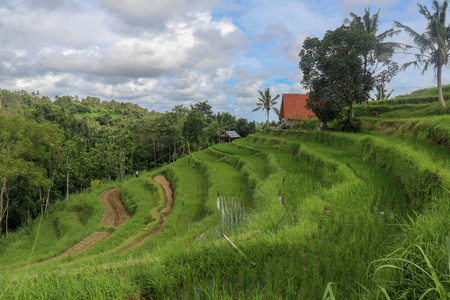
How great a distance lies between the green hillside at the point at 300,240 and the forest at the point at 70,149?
5.18 meters

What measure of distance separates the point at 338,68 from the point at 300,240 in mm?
11614

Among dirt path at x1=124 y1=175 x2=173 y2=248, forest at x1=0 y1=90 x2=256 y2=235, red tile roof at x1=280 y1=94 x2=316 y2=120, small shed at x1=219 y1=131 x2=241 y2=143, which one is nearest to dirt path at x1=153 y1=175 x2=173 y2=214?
dirt path at x1=124 y1=175 x2=173 y2=248

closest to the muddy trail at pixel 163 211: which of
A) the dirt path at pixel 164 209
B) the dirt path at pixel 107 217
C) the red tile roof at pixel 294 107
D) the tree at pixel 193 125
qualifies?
the dirt path at pixel 164 209

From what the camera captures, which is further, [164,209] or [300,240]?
[164,209]

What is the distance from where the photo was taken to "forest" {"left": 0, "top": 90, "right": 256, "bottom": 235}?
47.5 feet

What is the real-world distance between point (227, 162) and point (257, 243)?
562 inches

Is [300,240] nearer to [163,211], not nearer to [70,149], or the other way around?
[163,211]

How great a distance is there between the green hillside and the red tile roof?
1597 cm

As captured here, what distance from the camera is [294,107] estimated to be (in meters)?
28.9

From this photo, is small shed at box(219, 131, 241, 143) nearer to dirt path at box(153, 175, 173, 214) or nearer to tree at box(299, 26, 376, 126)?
dirt path at box(153, 175, 173, 214)

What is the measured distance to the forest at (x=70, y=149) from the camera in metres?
14.5

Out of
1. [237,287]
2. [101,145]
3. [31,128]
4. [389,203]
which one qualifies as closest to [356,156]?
[389,203]

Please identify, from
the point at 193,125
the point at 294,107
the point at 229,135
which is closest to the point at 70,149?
the point at 193,125

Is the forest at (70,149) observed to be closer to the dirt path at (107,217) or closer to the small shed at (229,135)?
the small shed at (229,135)
